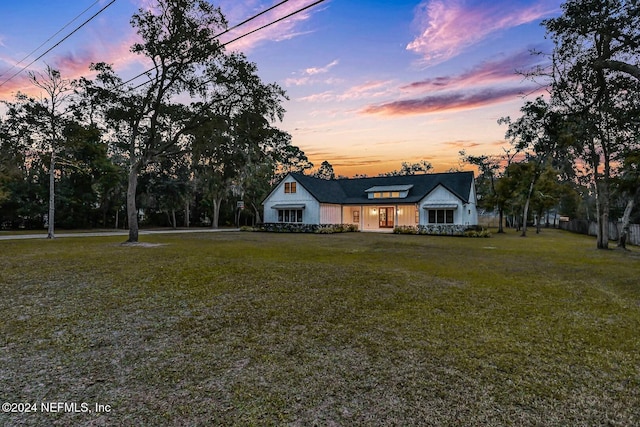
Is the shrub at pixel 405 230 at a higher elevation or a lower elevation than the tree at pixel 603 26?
lower

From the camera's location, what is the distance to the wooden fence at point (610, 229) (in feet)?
60.1

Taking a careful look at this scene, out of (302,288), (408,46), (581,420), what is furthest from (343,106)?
(581,420)

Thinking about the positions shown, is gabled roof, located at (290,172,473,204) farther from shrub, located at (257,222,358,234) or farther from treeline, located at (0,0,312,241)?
treeline, located at (0,0,312,241)

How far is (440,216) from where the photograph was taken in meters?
25.2

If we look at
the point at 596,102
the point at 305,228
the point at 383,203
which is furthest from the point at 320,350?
the point at 383,203

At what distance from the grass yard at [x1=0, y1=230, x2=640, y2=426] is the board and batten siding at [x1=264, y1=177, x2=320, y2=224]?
2012 centimetres

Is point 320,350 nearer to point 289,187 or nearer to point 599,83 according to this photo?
point 599,83

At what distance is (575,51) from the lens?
1374 centimetres

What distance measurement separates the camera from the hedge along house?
981 inches

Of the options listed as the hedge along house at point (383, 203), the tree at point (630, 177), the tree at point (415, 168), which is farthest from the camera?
the tree at point (415, 168)

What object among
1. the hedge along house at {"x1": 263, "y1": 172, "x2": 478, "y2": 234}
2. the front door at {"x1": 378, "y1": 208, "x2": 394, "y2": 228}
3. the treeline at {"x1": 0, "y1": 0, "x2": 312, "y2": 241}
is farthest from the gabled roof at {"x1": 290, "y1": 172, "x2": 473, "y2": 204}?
the treeline at {"x1": 0, "y1": 0, "x2": 312, "y2": 241}

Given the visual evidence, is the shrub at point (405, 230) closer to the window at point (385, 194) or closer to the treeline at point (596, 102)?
the window at point (385, 194)

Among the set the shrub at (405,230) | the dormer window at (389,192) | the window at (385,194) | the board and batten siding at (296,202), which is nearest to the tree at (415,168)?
the dormer window at (389,192)

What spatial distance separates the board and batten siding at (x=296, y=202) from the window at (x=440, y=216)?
9076mm
